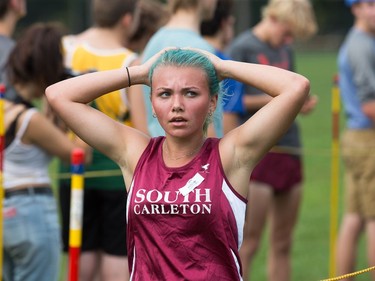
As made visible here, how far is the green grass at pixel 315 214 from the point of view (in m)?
9.10

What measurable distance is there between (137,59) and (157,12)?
1.04 metres

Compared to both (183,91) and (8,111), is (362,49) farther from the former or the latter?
(183,91)

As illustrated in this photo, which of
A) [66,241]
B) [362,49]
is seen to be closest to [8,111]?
[66,241]

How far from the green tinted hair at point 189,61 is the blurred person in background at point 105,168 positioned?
2.36 metres

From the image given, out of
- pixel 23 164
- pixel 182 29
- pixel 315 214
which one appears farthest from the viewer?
pixel 315 214

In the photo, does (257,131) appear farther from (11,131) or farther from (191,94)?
(11,131)

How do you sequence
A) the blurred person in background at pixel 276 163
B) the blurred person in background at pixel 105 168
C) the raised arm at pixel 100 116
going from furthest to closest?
the blurred person in background at pixel 276 163, the blurred person in background at pixel 105 168, the raised arm at pixel 100 116

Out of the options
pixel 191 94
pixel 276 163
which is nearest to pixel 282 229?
pixel 276 163

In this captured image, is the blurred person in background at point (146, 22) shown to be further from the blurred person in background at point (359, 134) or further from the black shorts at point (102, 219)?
the blurred person in background at point (359, 134)

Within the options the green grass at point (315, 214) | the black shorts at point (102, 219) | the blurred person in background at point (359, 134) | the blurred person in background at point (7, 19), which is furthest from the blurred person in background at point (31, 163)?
the green grass at point (315, 214)

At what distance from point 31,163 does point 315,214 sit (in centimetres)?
653

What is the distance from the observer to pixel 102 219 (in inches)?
257

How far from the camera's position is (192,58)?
3.77 meters

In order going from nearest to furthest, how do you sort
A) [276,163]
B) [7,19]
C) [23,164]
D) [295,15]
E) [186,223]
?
[186,223], [23,164], [7,19], [276,163], [295,15]
